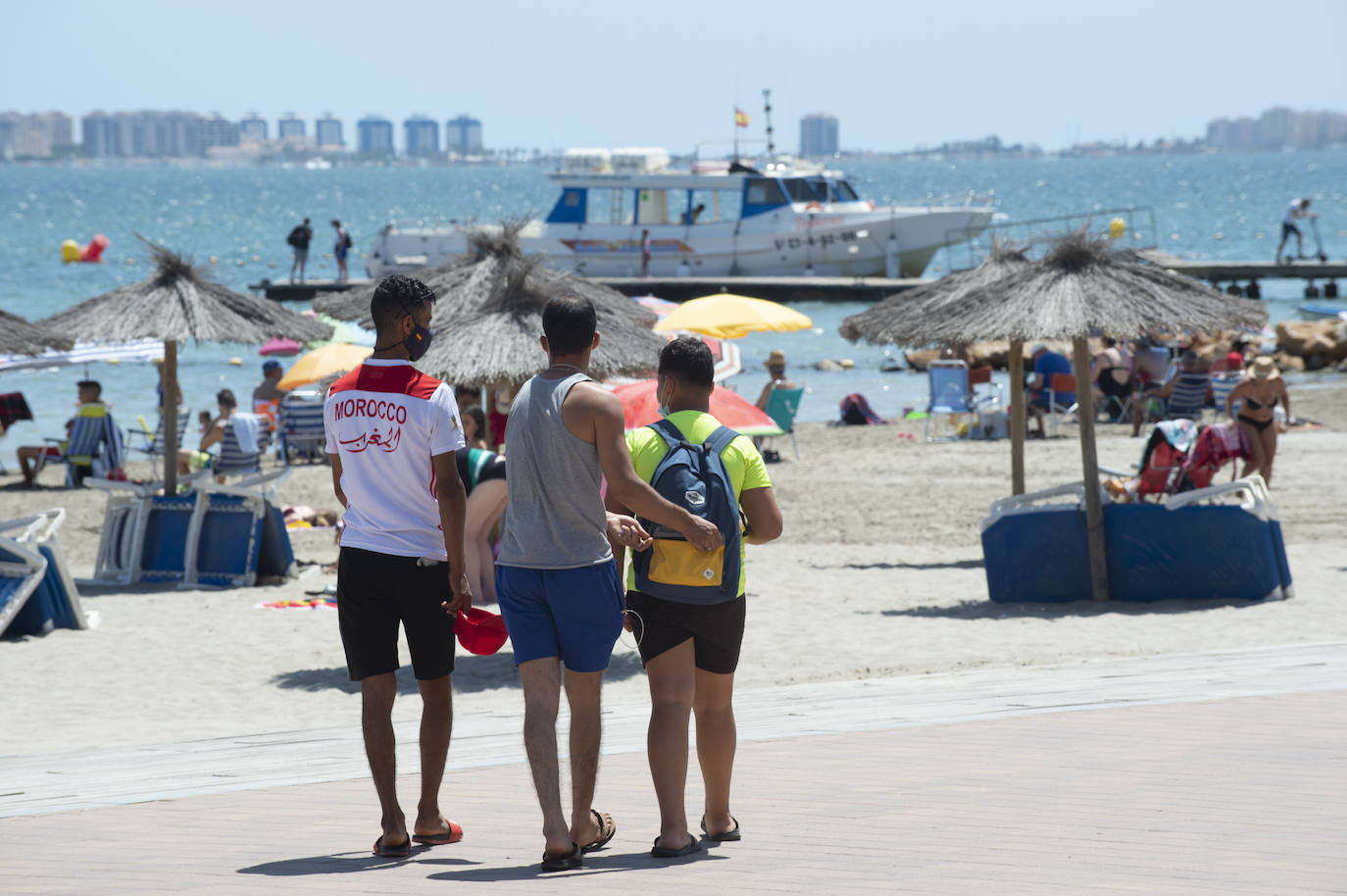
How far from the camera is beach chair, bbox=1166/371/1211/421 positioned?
15773 millimetres

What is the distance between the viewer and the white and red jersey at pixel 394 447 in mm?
3963

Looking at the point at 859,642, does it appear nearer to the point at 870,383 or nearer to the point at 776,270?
the point at 870,383

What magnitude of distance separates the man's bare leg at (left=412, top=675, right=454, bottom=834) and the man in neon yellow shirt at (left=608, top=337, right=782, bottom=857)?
58 centimetres

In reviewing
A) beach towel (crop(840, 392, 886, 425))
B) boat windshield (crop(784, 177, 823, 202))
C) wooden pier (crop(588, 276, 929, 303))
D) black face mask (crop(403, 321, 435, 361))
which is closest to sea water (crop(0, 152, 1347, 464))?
wooden pier (crop(588, 276, 929, 303))

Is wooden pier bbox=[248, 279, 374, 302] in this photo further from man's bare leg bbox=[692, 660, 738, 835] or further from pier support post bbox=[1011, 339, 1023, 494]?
man's bare leg bbox=[692, 660, 738, 835]

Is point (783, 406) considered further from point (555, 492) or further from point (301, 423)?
point (555, 492)

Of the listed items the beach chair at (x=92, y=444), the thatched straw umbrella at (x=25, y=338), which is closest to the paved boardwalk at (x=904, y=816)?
the thatched straw umbrella at (x=25, y=338)

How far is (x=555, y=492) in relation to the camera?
12.4ft

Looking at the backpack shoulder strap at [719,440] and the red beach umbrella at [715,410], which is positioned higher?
the backpack shoulder strap at [719,440]

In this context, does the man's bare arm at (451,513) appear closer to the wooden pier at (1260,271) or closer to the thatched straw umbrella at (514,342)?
the thatched straw umbrella at (514,342)

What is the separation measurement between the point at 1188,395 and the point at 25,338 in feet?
37.9

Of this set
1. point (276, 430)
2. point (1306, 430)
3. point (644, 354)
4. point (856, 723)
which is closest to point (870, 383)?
point (1306, 430)

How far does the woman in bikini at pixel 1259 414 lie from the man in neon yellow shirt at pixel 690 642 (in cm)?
768

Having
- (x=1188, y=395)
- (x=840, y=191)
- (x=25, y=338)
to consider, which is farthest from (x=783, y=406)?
(x=840, y=191)
